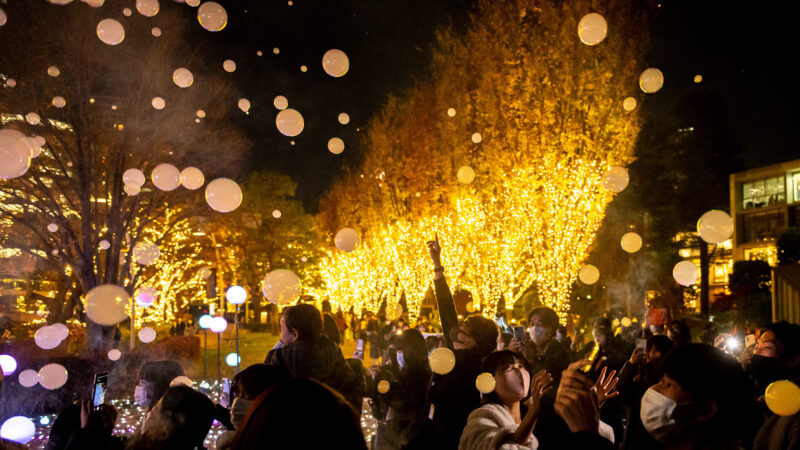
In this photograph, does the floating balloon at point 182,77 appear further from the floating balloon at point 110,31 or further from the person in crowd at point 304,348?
the person in crowd at point 304,348

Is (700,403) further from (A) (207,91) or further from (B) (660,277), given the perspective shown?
(B) (660,277)

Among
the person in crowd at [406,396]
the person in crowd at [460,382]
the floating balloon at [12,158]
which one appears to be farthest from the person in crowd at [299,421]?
the floating balloon at [12,158]

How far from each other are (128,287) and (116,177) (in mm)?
3117

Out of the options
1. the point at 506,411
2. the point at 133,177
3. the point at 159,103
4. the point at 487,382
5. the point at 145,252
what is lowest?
the point at 506,411

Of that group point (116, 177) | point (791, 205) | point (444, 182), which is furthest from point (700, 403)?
point (791, 205)

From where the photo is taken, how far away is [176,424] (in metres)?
3.01

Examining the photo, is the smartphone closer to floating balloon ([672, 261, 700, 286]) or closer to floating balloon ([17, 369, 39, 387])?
floating balloon ([17, 369, 39, 387])

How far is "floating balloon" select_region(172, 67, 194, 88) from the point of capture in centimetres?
1425

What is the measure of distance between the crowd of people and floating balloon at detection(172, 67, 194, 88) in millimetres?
11317

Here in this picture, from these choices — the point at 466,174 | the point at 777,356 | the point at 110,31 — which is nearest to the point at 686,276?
the point at 466,174

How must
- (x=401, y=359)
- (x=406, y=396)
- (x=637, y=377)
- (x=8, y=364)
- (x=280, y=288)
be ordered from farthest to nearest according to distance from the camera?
1. (x=8, y=364)
2. (x=280, y=288)
3. (x=401, y=359)
4. (x=406, y=396)
5. (x=637, y=377)

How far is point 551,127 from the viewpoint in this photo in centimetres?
1636

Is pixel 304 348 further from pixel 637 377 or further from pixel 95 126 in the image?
pixel 95 126

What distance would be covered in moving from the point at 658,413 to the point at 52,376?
35.1 feet
